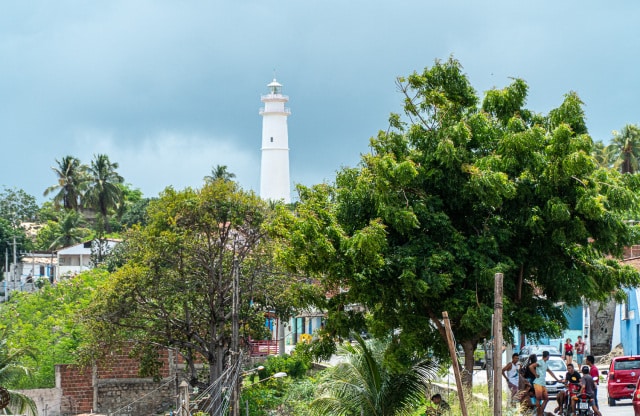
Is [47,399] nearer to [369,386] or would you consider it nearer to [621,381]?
[369,386]

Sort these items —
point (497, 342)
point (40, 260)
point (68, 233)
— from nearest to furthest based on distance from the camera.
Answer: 1. point (497, 342)
2. point (68, 233)
3. point (40, 260)

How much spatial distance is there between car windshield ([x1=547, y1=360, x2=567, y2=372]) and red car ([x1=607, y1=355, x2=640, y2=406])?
9.02ft

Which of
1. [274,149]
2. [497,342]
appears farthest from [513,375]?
[274,149]

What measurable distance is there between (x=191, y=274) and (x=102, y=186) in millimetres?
71667

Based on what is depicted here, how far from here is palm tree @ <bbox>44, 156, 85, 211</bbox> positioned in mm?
111562

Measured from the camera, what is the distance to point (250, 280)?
135ft

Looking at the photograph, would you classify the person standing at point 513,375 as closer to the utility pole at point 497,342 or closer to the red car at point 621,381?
the red car at point 621,381

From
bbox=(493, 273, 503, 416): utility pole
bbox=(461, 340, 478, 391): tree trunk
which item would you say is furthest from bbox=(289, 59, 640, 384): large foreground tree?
bbox=(493, 273, 503, 416): utility pole

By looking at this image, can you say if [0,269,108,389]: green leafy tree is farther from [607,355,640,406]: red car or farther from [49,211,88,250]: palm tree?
[49,211,88,250]: palm tree

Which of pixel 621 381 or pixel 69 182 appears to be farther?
pixel 69 182

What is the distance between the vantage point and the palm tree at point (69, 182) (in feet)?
366

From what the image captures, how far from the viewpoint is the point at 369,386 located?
24922 millimetres

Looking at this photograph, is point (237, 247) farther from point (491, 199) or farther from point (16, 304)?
point (16, 304)

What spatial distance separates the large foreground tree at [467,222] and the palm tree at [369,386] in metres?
1.01
